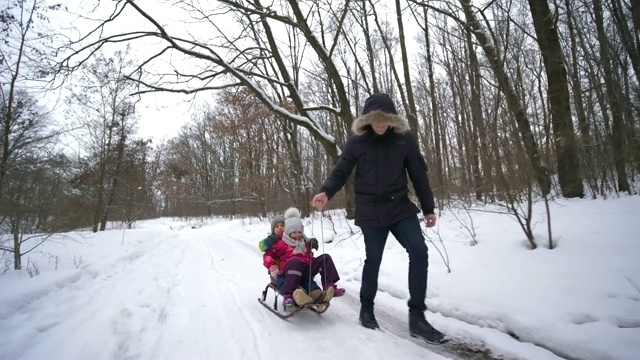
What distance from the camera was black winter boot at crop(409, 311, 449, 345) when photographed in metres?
2.51

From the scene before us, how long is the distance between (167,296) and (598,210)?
6.19m

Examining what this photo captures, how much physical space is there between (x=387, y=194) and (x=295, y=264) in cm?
131

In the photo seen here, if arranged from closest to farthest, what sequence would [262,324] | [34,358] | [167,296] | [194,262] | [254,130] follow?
[34,358], [262,324], [167,296], [194,262], [254,130]

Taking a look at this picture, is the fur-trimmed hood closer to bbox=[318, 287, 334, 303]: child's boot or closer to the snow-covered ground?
bbox=[318, 287, 334, 303]: child's boot

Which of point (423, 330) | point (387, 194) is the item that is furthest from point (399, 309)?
point (387, 194)

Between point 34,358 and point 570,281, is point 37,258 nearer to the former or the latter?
point 34,358

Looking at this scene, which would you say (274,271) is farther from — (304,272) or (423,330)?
(423,330)

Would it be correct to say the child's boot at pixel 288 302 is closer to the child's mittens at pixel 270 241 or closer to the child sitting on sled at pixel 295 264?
the child sitting on sled at pixel 295 264

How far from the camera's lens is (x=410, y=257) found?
2.75m

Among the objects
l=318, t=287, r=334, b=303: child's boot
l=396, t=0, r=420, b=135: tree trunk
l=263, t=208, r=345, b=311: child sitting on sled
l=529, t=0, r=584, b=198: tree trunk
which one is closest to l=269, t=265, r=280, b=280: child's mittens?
l=263, t=208, r=345, b=311: child sitting on sled

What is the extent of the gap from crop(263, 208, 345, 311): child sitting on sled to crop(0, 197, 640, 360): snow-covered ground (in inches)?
11.5

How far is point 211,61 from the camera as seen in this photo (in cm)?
782

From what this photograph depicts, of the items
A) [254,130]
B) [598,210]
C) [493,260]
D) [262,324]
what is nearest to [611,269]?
[493,260]

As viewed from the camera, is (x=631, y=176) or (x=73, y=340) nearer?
(x=73, y=340)
